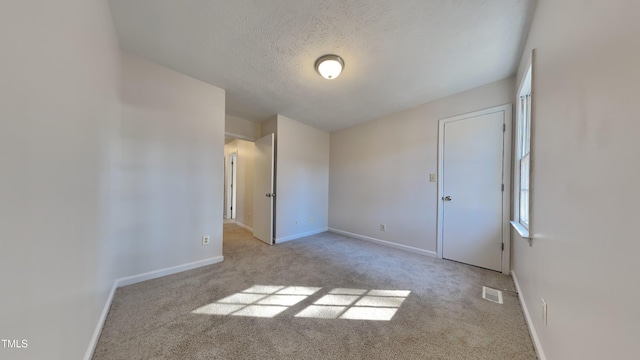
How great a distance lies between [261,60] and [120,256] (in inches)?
99.7

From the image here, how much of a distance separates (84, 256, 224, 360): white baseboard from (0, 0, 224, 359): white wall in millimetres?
59

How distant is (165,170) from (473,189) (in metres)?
3.89

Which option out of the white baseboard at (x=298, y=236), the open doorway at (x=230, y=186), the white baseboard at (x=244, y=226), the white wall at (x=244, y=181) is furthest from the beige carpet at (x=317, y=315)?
the open doorway at (x=230, y=186)

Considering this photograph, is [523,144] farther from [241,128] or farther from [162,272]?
[162,272]

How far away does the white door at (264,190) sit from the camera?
3.61 meters

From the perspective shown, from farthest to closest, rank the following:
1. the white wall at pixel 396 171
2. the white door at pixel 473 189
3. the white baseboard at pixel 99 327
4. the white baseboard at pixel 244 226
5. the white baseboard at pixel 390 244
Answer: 1. the white baseboard at pixel 244 226
2. the white baseboard at pixel 390 244
3. the white wall at pixel 396 171
4. the white door at pixel 473 189
5. the white baseboard at pixel 99 327

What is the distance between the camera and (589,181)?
2.85 feet

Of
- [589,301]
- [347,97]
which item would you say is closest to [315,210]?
[347,97]

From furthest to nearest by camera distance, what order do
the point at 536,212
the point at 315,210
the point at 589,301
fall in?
the point at 315,210, the point at 536,212, the point at 589,301

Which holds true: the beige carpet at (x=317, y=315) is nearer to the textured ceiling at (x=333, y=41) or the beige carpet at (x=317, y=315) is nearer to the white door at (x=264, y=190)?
the white door at (x=264, y=190)

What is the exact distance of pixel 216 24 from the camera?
69.8 inches

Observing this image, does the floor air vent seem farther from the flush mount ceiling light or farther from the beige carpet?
the flush mount ceiling light

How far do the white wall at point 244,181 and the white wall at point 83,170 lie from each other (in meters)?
2.02

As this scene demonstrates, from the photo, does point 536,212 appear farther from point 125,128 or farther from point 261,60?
point 125,128
